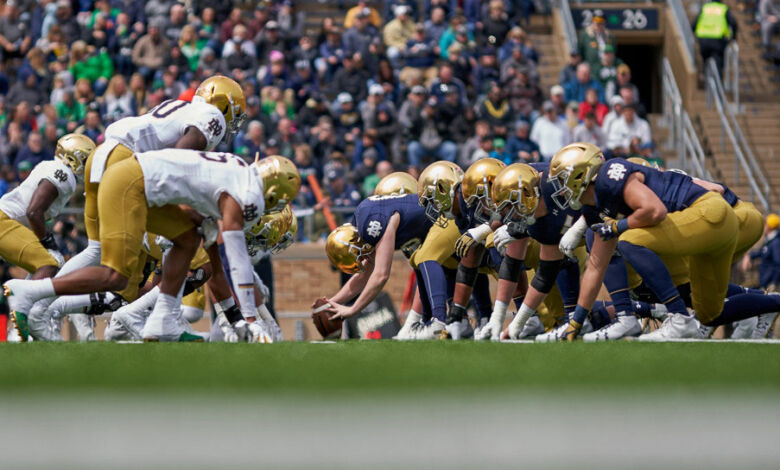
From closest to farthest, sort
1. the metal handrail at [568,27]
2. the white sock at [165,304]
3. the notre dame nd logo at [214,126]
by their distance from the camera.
→ the white sock at [165,304], the notre dame nd logo at [214,126], the metal handrail at [568,27]

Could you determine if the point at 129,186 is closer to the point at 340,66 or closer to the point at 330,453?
the point at 330,453

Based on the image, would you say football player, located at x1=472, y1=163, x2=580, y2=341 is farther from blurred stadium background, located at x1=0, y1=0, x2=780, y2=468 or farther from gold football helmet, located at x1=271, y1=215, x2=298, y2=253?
blurred stadium background, located at x1=0, y1=0, x2=780, y2=468

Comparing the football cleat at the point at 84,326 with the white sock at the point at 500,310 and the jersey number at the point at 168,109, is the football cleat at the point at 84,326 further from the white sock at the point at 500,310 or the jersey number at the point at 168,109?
the white sock at the point at 500,310

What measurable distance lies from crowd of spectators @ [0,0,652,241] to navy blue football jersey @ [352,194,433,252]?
5.27 meters

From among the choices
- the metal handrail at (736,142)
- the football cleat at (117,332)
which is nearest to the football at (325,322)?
the football cleat at (117,332)

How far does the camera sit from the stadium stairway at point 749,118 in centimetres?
1856

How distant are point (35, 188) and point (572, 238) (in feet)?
13.8

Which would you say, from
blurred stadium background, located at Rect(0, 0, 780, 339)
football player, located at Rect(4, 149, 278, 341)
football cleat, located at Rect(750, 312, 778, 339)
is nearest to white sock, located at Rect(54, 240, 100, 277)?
football player, located at Rect(4, 149, 278, 341)

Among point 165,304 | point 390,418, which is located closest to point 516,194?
point 165,304

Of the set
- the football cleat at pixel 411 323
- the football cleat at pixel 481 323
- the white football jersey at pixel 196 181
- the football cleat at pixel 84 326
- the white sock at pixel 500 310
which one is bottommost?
the football cleat at pixel 84 326

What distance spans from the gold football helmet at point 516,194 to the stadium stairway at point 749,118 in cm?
981

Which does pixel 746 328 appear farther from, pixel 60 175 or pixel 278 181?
pixel 60 175

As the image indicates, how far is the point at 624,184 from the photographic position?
8328mm

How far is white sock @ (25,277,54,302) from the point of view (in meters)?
7.57
